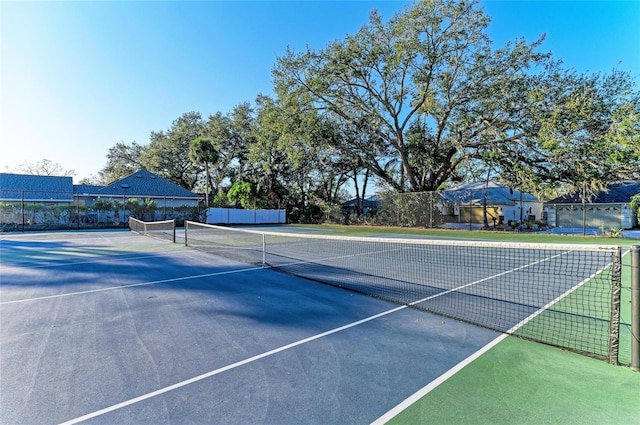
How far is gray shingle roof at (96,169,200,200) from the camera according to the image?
32.9 metres

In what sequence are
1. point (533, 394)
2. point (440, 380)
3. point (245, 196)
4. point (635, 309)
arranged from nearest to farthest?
point (533, 394) < point (440, 380) < point (635, 309) < point (245, 196)

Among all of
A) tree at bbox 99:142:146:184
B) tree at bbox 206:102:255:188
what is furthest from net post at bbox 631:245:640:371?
tree at bbox 99:142:146:184

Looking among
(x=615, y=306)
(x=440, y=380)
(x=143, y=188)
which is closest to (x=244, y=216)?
(x=143, y=188)

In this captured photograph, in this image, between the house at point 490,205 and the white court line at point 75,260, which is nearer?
the white court line at point 75,260

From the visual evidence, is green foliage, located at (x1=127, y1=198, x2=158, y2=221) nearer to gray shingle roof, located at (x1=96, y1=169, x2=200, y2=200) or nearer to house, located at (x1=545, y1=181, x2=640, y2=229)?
gray shingle roof, located at (x1=96, y1=169, x2=200, y2=200)

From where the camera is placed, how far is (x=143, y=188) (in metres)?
34.5

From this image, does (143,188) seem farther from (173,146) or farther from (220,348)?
(220,348)

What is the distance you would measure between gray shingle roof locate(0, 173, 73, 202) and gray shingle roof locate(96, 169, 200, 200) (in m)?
3.31

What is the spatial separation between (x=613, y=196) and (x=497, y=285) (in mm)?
29555

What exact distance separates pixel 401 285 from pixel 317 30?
22.4m

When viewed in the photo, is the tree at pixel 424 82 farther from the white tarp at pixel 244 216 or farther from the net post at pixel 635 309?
the net post at pixel 635 309

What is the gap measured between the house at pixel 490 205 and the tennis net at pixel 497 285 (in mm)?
17239

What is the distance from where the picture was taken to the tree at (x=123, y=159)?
48.8m

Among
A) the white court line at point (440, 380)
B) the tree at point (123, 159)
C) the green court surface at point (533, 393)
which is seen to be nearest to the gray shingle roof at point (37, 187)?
the tree at point (123, 159)
